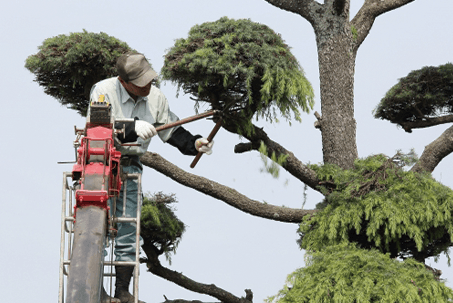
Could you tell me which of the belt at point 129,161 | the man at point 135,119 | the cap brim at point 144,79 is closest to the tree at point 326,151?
the man at point 135,119

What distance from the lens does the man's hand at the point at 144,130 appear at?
225 inches

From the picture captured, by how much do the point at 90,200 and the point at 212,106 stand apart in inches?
109

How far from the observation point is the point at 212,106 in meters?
7.46

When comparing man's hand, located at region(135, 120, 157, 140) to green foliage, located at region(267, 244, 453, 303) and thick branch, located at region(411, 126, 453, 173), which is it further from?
thick branch, located at region(411, 126, 453, 173)

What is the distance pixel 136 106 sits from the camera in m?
6.21

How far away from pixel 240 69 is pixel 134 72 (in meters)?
1.32

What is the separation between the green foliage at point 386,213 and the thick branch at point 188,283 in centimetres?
176

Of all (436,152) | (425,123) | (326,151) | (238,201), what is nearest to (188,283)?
(238,201)

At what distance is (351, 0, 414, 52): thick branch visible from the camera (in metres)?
8.56

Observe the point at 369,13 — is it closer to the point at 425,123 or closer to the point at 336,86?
the point at 336,86

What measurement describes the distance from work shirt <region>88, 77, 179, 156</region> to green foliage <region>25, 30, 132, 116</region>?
5.56 feet

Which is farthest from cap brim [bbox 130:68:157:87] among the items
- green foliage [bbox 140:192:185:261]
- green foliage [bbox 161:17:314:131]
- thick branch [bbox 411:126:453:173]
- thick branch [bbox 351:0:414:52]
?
thick branch [bbox 411:126:453:173]

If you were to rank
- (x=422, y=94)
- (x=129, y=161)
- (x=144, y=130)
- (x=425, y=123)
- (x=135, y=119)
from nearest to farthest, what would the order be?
(x=144, y=130), (x=135, y=119), (x=129, y=161), (x=422, y=94), (x=425, y=123)

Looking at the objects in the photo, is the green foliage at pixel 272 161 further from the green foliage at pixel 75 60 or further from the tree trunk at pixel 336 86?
the green foliage at pixel 75 60
